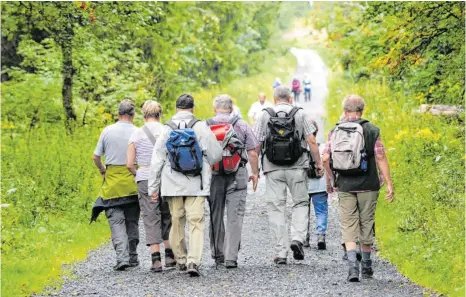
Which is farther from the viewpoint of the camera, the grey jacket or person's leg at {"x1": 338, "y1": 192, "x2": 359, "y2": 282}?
the grey jacket

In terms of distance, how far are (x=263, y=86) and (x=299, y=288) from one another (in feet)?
113

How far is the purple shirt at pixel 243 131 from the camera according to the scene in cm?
1003

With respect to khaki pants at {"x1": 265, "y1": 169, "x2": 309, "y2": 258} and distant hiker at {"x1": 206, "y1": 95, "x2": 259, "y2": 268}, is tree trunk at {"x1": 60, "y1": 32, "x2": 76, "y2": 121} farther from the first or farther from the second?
khaki pants at {"x1": 265, "y1": 169, "x2": 309, "y2": 258}

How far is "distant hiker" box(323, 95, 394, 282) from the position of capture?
9.01m

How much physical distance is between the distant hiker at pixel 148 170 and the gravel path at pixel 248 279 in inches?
11.6

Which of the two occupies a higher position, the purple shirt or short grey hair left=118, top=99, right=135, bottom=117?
short grey hair left=118, top=99, right=135, bottom=117

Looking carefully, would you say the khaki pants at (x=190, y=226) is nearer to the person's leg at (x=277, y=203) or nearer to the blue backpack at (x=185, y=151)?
the blue backpack at (x=185, y=151)

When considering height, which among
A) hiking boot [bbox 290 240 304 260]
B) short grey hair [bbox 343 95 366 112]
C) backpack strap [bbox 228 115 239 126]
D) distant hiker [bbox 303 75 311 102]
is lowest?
hiking boot [bbox 290 240 304 260]

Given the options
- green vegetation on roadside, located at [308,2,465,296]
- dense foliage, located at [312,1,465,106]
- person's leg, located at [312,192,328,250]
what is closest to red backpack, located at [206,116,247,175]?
person's leg, located at [312,192,328,250]

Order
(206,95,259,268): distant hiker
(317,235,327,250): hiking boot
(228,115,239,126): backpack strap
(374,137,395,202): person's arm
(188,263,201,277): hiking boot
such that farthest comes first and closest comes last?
(317,235,327,250): hiking boot, (228,115,239,126): backpack strap, (206,95,259,268): distant hiker, (188,263,201,277): hiking boot, (374,137,395,202): person's arm

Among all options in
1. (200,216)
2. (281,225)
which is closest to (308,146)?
(281,225)

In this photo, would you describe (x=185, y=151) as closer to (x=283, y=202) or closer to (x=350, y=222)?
(x=283, y=202)

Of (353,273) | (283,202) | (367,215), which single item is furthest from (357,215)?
(283,202)

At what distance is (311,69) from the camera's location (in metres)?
66.2
